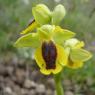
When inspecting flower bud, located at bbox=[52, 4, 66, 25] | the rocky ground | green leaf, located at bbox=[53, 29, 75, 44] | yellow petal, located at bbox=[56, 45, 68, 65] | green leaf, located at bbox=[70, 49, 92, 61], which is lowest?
the rocky ground

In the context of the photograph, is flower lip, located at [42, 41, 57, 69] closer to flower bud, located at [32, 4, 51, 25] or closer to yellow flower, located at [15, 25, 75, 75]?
yellow flower, located at [15, 25, 75, 75]

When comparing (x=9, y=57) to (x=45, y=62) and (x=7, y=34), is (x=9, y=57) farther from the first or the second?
(x=45, y=62)

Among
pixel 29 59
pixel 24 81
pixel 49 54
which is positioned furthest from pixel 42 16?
pixel 29 59

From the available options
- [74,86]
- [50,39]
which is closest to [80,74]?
[74,86]

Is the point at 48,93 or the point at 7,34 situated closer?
the point at 48,93

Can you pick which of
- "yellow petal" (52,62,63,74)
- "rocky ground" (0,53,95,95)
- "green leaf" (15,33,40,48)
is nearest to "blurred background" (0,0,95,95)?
"rocky ground" (0,53,95,95)

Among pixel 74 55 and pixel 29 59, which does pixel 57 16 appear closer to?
pixel 74 55
